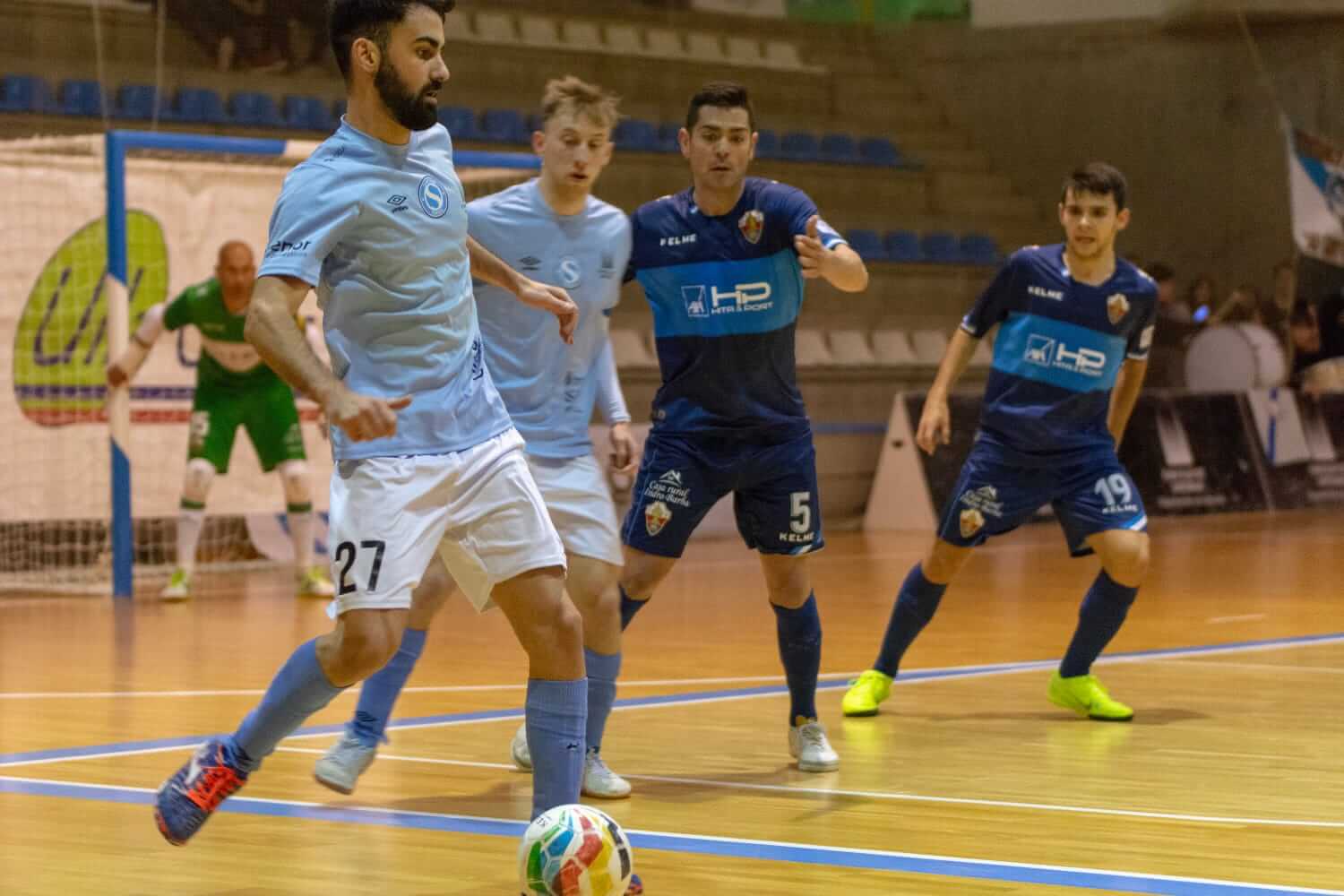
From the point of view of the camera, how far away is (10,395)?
12180mm

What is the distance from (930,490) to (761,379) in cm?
1033

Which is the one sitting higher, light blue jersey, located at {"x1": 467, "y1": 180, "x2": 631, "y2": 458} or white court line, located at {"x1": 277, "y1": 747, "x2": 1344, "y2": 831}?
light blue jersey, located at {"x1": 467, "y1": 180, "x2": 631, "y2": 458}

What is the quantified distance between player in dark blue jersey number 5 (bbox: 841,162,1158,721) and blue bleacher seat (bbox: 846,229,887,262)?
11.7m

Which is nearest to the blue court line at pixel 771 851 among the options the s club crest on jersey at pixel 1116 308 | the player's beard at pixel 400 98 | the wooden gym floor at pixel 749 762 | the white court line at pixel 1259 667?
the wooden gym floor at pixel 749 762

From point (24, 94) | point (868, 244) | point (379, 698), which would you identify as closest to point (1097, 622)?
point (379, 698)

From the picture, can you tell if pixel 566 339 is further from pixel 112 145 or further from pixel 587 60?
pixel 587 60

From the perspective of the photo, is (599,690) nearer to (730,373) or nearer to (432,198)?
(730,373)

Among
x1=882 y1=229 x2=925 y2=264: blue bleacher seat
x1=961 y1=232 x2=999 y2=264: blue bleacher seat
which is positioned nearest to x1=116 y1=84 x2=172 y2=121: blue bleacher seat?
x1=882 y1=229 x2=925 y2=264: blue bleacher seat

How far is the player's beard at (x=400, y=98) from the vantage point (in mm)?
4176

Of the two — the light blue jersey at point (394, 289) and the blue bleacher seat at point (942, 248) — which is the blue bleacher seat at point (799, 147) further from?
the light blue jersey at point (394, 289)

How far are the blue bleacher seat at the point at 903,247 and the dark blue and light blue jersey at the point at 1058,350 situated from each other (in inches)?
474

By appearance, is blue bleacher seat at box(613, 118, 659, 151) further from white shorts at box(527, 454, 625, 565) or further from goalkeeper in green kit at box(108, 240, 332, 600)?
white shorts at box(527, 454, 625, 565)

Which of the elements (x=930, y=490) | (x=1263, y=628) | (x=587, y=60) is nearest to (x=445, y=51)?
(x=587, y=60)

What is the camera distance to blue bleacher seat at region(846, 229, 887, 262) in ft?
61.6
